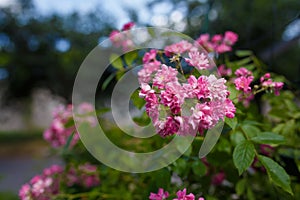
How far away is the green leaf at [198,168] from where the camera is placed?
20.1 inches

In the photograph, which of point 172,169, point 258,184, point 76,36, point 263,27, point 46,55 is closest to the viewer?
point 172,169

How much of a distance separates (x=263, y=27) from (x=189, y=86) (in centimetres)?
254

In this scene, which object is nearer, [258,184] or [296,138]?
[296,138]

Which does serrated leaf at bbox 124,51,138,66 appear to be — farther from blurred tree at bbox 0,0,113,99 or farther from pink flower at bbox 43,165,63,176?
blurred tree at bbox 0,0,113,99

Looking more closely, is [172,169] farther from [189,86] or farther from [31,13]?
[31,13]

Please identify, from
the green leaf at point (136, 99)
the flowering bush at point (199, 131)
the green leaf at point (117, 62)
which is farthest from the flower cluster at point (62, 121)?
the green leaf at point (136, 99)

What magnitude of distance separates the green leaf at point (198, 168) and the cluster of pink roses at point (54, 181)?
0.31 meters

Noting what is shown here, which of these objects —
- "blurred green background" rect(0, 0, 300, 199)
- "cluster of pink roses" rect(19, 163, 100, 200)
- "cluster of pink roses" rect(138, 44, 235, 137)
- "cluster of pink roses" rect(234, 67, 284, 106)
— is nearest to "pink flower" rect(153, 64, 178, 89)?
"cluster of pink roses" rect(138, 44, 235, 137)

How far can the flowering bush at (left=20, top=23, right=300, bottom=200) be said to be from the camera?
359mm

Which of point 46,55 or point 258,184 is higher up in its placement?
point 46,55

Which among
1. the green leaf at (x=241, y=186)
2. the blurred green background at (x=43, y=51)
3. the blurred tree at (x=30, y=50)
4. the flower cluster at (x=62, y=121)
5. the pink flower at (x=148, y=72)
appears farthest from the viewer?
the blurred tree at (x=30, y=50)

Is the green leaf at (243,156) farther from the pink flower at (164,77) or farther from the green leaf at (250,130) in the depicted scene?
the pink flower at (164,77)

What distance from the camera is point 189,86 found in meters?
0.36

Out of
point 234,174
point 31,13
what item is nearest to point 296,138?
point 234,174
